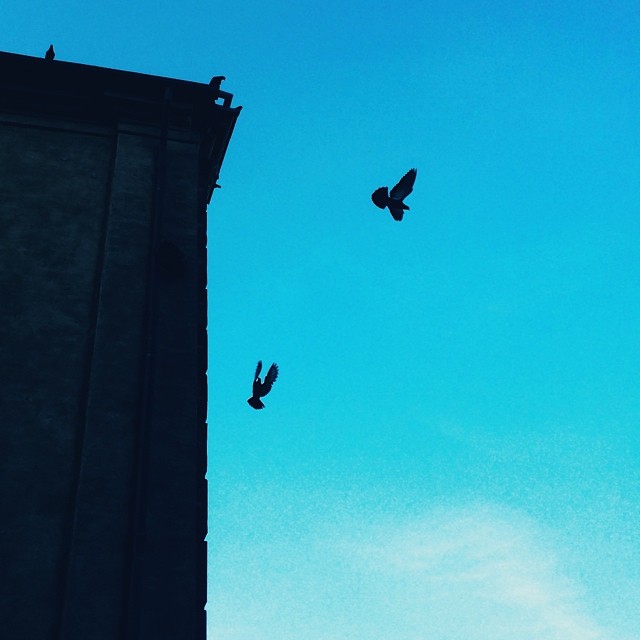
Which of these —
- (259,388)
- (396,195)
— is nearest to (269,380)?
(259,388)

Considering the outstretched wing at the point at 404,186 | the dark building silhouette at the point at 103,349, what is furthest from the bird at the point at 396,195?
the dark building silhouette at the point at 103,349

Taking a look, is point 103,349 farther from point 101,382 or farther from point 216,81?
point 216,81

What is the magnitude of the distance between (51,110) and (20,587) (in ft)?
28.0

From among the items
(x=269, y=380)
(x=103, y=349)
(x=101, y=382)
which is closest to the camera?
(x=101, y=382)

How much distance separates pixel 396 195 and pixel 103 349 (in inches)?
200

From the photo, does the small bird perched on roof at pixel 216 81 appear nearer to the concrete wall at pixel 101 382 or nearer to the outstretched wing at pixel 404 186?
the concrete wall at pixel 101 382

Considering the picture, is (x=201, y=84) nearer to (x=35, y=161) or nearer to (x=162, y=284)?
(x=35, y=161)

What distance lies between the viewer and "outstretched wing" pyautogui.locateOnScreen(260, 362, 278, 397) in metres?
12.9

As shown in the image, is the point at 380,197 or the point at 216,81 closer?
the point at 380,197

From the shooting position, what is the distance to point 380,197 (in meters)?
13.4

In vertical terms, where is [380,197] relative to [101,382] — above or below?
above

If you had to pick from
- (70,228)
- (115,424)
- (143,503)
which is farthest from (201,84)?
(143,503)

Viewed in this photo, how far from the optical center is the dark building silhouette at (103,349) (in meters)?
10.1

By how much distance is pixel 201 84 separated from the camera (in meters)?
15.4
